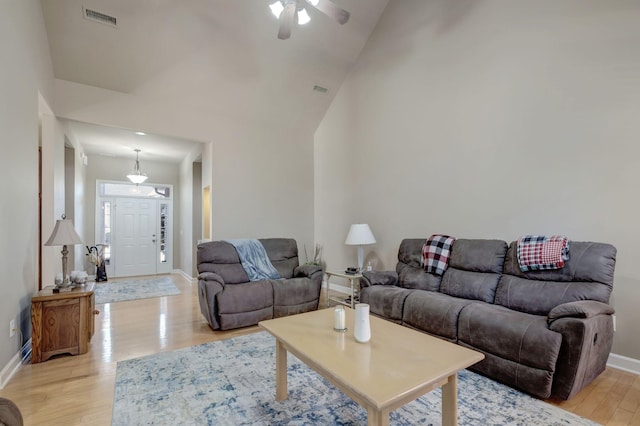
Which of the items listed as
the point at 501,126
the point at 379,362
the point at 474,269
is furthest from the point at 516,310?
the point at 501,126

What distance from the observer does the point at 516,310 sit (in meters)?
2.70

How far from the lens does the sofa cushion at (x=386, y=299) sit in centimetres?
315

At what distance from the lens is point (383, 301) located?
3.30 m

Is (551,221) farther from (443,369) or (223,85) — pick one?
(223,85)

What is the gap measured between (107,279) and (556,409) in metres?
7.82

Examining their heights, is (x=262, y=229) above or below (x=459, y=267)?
above

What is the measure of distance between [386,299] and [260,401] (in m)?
1.67

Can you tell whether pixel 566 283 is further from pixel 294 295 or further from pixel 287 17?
pixel 287 17

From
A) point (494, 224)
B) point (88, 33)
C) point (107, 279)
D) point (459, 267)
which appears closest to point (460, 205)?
point (494, 224)

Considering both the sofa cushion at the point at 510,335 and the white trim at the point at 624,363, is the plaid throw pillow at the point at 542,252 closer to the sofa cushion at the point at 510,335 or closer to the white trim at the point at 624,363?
the sofa cushion at the point at 510,335

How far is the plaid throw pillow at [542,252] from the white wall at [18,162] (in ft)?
14.0

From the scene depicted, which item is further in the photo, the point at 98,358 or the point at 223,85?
the point at 223,85

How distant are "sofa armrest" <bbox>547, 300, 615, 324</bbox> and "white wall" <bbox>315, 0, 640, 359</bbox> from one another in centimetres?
Result: 66

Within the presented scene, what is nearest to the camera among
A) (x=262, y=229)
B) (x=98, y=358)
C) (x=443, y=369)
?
(x=443, y=369)
